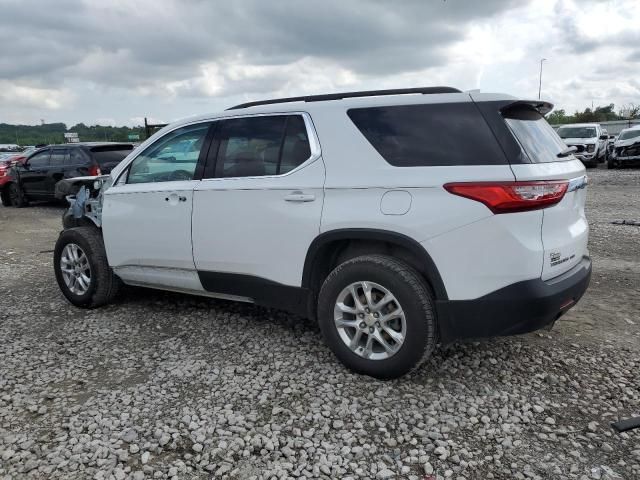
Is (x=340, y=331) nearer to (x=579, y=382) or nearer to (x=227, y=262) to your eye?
(x=227, y=262)

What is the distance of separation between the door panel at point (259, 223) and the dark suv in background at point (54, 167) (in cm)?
844

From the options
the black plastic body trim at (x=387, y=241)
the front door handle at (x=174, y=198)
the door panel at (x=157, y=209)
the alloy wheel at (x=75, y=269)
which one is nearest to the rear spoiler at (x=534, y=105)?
the black plastic body trim at (x=387, y=241)

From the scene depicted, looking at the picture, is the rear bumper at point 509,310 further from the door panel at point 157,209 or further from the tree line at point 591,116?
the tree line at point 591,116

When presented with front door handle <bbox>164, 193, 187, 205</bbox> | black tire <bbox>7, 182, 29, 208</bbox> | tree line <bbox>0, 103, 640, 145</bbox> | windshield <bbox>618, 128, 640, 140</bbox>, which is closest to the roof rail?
front door handle <bbox>164, 193, 187, 205</bbox>

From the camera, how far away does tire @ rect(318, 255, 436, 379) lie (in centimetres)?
309

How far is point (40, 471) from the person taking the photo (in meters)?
2.59

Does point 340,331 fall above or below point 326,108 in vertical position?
below

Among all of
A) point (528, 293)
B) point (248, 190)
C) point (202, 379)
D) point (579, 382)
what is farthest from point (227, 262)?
point (579, 382)

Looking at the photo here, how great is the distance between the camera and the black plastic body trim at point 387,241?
10.0 feet

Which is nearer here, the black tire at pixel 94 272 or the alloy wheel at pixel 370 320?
the alloy wheel at pixel 370 320

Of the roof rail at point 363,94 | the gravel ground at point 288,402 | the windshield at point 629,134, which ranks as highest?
the roof rail at point 363,94

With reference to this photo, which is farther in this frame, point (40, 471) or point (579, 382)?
point (579, 382)

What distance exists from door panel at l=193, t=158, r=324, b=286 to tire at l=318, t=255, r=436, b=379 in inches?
13.6

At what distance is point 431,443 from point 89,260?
3498 millimetres
